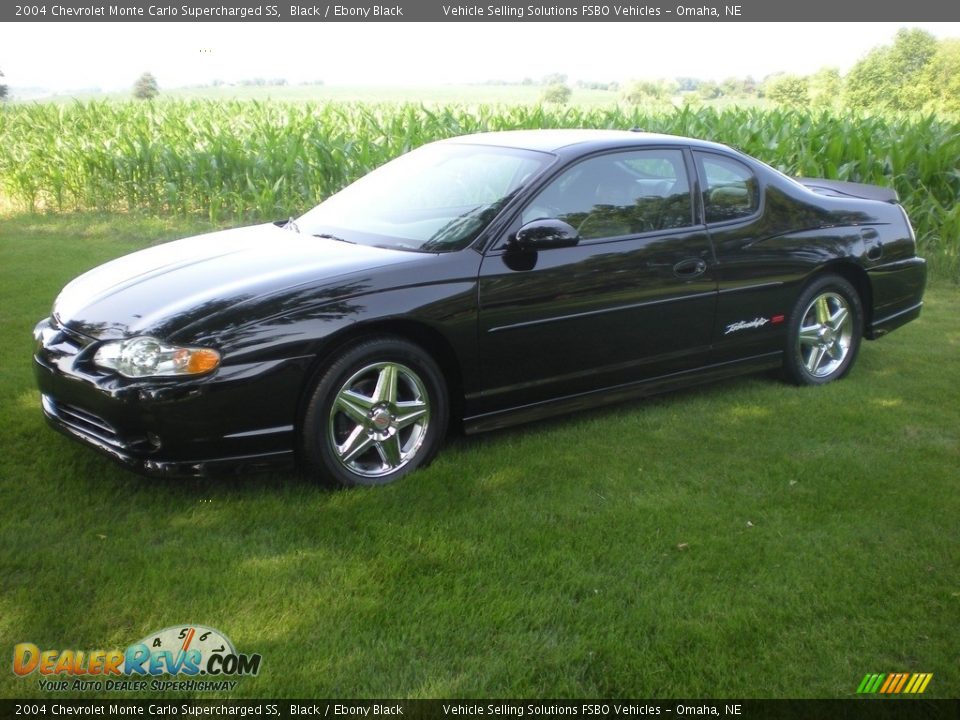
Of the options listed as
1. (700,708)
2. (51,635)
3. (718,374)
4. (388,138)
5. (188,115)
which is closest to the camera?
(700,708)

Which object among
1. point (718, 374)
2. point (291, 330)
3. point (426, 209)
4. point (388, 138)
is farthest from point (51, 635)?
point (388, 138)

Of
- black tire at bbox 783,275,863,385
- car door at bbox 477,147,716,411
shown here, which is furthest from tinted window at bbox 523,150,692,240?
black tire at bbox 783,275,863,385

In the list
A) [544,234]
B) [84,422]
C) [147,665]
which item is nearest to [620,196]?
[544,234]

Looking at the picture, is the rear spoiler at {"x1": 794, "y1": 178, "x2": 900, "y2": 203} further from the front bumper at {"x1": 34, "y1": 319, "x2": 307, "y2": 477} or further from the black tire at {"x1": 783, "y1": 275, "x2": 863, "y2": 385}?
the front bumper at {"x1": 34, "y1": 319, "x2": 307, "y2": 477}

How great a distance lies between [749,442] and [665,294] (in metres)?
0.93

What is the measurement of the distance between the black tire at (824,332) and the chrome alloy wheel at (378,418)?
2777 mm

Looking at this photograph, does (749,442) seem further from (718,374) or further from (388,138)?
(388,138)

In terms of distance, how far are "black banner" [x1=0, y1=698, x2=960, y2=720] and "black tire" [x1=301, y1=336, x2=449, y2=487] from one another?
5.14 ft

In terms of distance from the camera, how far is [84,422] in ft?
14.2

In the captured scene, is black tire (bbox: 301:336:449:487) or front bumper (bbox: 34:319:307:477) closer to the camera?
front bumper (bbox: 34:319:307:477)

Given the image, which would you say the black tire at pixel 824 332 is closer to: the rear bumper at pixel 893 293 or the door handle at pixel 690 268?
the rear bumper at pixel 893 293

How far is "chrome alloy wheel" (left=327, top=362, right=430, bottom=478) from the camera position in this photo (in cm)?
445

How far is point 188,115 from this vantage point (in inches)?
643

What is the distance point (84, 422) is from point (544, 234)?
231 centimetres
